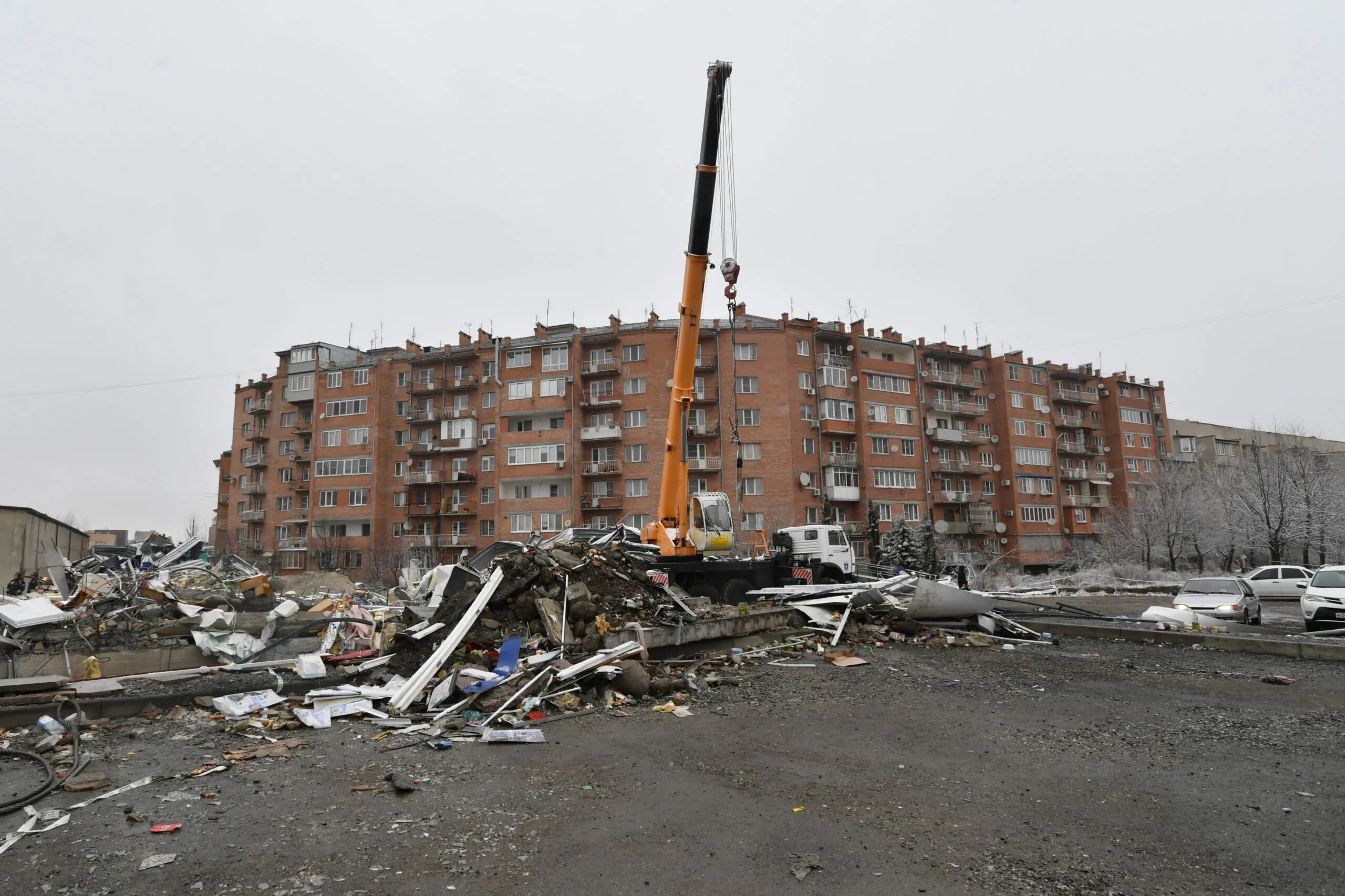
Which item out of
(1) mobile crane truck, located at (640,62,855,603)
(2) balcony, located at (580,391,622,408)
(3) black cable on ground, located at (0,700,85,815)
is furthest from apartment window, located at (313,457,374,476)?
(3) black cable on ground, located at (0,700,85,815)

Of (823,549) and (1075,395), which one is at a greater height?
(1075,395)

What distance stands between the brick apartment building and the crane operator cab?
25136 millimetres

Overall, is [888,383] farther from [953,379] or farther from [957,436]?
[957,436]

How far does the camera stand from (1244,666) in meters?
10.9

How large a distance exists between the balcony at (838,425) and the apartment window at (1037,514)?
15.8m

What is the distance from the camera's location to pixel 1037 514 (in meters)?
55.0

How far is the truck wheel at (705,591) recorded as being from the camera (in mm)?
17406

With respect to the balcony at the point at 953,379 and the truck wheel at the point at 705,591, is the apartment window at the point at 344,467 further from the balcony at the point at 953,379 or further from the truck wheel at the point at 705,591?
the balcony at the point at 953,379

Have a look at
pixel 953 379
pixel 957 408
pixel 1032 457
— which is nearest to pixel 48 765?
pixel 957 408

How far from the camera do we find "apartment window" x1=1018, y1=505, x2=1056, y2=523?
54.2 m

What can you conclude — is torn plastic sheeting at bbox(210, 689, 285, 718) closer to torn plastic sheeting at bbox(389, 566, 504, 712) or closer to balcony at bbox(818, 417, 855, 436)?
torn plastic sheeting at bbox(389, 566, 504, 712)

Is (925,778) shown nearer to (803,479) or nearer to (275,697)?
(275,697)

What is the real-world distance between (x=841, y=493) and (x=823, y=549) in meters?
26.8

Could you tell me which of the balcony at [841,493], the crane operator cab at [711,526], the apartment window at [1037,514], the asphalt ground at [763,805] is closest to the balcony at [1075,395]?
the apartment window at [1037,514]
